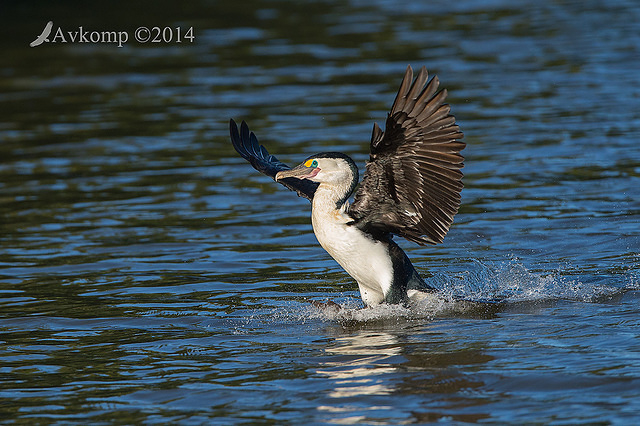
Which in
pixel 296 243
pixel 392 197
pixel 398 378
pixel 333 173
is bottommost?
pixel 398 378

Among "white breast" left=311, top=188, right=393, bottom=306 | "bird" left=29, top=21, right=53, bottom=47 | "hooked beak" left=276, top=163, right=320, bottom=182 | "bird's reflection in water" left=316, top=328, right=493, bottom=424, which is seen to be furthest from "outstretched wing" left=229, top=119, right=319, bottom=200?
"bird" left=29, top=21, right=53, bottom=47

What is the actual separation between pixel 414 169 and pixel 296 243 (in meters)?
2.99

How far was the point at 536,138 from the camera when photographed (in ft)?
41.9

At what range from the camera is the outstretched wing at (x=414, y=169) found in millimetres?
6535

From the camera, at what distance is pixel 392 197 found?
702 centimetres

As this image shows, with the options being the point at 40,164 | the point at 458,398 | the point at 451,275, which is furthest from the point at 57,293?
the point at 40,164

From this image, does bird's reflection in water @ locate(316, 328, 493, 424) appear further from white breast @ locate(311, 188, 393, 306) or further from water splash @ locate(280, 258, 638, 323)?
white breast @ locate(311, 188, 393, 306)

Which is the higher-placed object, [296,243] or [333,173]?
[333,173]

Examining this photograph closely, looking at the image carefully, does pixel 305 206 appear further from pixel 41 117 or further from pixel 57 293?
pixel 41 117

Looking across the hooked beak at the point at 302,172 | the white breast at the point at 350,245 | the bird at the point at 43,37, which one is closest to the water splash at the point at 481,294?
the white breast at the point at 350,245

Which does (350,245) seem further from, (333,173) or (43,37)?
(43,37)

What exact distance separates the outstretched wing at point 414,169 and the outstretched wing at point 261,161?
107cm

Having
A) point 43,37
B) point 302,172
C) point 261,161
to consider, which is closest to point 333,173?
point 302,172

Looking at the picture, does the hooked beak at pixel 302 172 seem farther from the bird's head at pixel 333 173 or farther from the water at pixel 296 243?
the water at pixel 296 243
